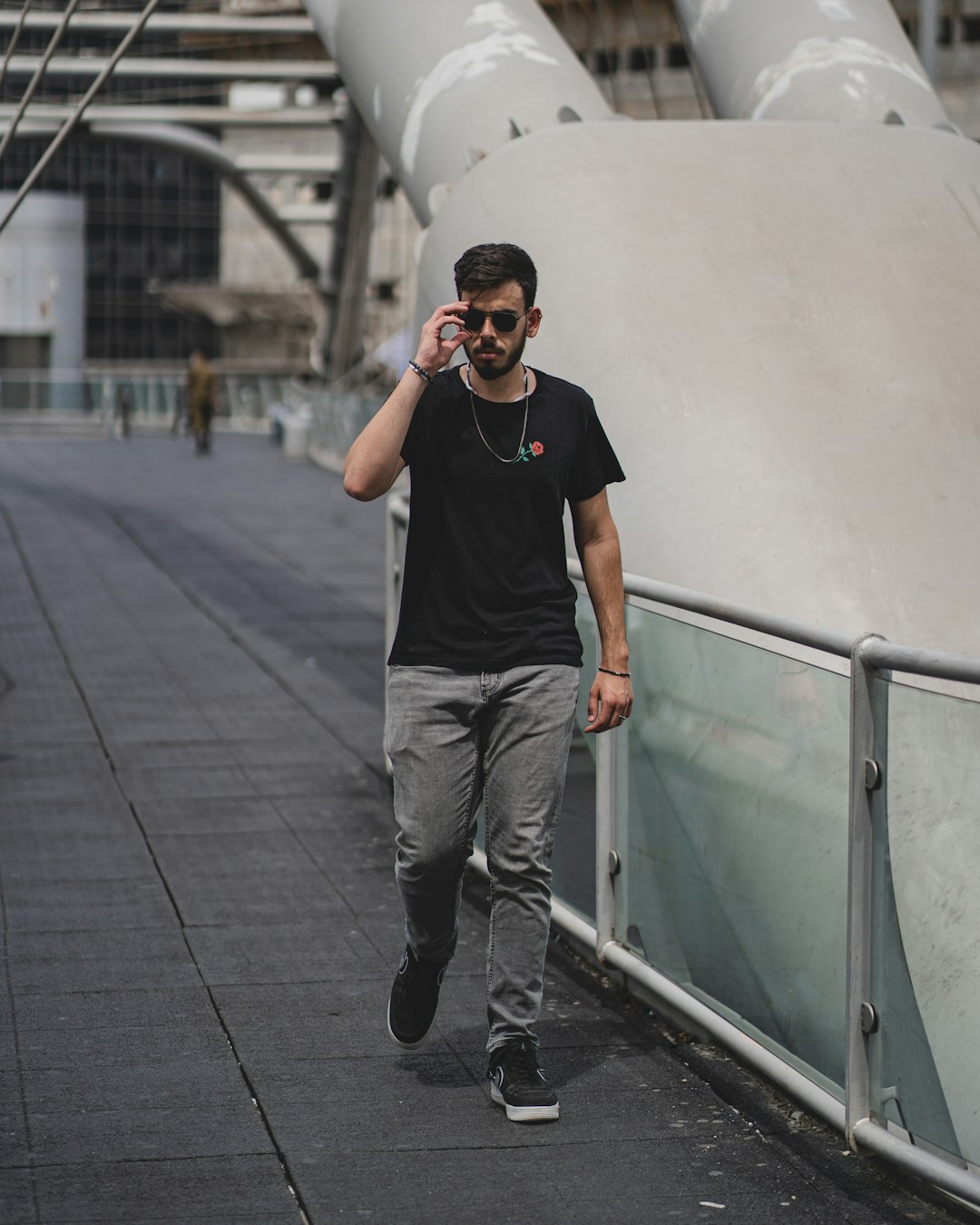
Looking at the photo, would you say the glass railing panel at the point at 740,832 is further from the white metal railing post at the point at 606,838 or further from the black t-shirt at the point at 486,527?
the black t-shirt at the point at 486,527

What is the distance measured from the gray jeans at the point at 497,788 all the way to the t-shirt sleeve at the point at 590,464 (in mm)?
421

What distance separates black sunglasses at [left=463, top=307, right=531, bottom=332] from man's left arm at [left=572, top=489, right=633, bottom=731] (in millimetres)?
482

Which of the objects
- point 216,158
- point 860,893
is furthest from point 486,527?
point 216,158

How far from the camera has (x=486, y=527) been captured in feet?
13.9

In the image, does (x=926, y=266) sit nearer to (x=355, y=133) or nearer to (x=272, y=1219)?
(x=272, y=1219)

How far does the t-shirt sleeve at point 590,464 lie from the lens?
4355 millimetres

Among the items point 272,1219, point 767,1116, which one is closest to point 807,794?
point 767,1116

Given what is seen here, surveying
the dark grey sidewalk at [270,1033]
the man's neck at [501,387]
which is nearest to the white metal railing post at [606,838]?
the dark grey sidewalk at [270,1033]

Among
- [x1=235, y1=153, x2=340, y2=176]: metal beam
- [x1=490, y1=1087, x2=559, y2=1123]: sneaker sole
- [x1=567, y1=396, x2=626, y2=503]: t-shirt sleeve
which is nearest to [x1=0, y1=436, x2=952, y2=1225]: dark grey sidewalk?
[x1=490, y1=1087, x2=559, y2=1123]: sneaker sole

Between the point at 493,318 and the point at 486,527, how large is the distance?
473mm

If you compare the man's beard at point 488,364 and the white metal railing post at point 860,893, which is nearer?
the white metal railing post at point 860,893

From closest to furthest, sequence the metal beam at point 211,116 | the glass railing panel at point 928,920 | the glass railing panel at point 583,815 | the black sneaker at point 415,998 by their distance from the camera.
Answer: the glass railing panel at point 928,920
the black sneaker at point 415,998
the glass railing panel at point 583,815
the metal beam at point 211,116

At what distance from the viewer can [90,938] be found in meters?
5.78

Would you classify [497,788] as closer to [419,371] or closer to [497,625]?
[497,625]
